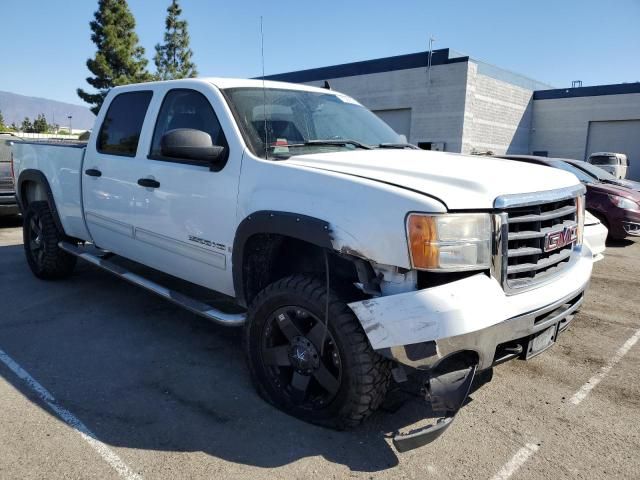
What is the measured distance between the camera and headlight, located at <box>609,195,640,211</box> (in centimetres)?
896

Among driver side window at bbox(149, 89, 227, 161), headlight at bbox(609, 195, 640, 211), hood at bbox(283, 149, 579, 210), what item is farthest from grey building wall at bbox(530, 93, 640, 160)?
driver side window at bbox(149, 89, 227, 161)

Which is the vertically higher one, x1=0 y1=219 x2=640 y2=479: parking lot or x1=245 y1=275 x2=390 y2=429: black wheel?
x1=245 y1=275 x2=390 y2=429: black wheel

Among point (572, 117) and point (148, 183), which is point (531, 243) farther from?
point (572, 117)

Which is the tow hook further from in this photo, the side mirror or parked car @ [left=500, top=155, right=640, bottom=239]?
parked car @ [left=500, top=155, right=640, bottom=239]

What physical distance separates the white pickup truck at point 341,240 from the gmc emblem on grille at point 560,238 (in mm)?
17

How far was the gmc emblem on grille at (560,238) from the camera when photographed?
286 cm

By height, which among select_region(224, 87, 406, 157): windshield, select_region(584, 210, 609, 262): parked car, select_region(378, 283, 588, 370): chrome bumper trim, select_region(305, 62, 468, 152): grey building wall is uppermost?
select_region(305, 62, 468, 152): grey building wall

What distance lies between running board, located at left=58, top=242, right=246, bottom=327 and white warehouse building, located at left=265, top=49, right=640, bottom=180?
2173 cm

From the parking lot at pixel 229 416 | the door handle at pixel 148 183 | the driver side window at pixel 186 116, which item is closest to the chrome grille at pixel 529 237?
the parking lot at pixel 229 416

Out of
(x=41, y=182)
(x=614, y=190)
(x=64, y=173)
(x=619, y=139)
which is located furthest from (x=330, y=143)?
(x=619, y=139)

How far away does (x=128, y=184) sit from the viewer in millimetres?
4242

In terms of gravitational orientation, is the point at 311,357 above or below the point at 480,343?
below

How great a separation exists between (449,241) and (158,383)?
7.25 feet

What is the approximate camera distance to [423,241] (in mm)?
2451
